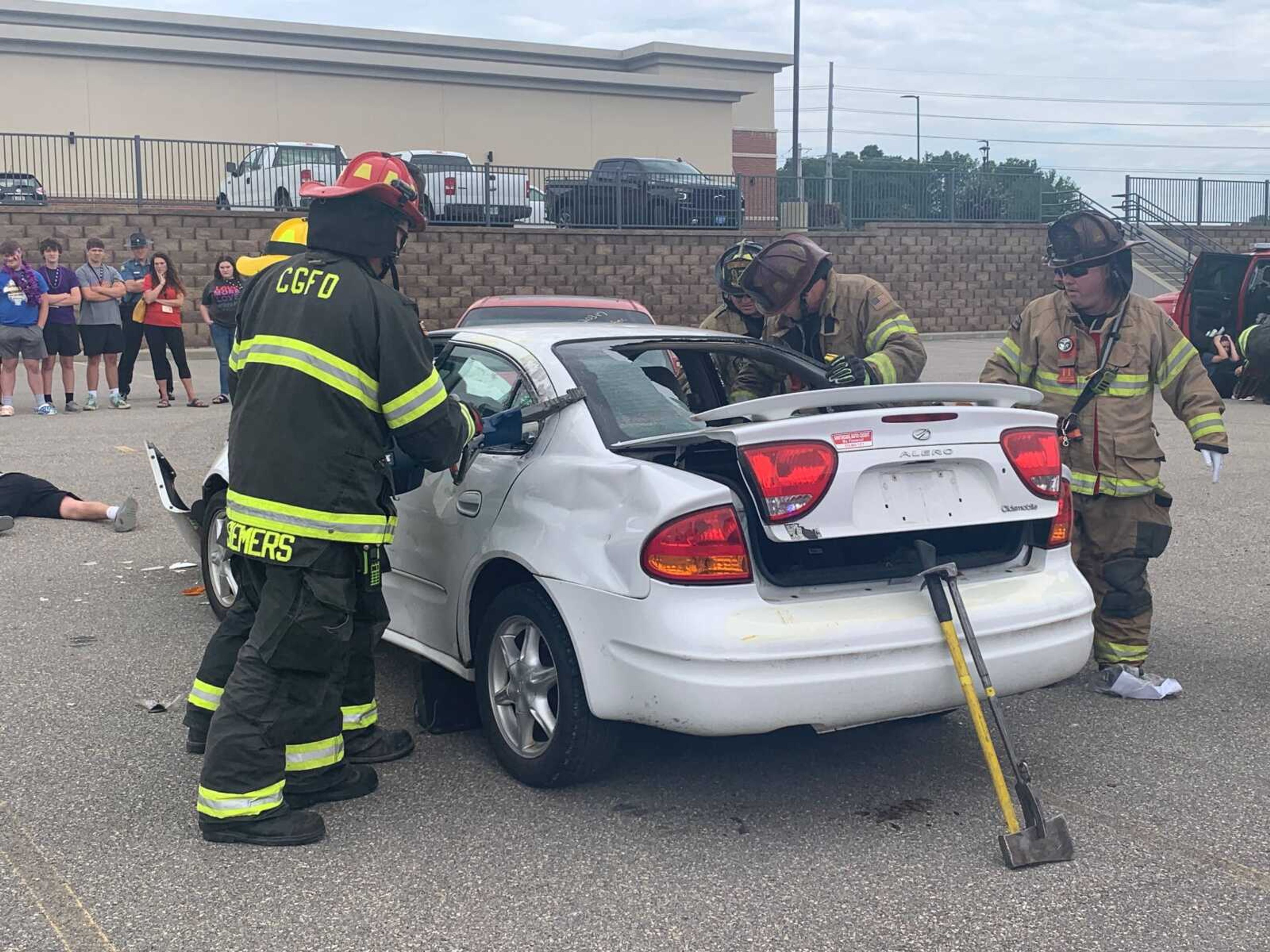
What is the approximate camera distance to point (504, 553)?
165 inches

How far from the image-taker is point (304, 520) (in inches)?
151

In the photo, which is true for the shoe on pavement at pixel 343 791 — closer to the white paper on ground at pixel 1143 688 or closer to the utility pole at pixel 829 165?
the white paper on ground at pixel 1143 688

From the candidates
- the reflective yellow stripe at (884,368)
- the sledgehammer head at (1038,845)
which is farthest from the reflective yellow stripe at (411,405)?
the reflective yellow stripe at (884,368)

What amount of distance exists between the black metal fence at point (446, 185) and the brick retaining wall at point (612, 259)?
52 centimetres

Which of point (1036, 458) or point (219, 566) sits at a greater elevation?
point (1036, 458)

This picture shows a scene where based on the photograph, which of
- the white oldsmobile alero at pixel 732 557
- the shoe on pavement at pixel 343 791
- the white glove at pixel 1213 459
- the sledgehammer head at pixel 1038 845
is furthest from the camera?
the white glove at pixel 1213 459

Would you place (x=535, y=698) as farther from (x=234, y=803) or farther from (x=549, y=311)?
(x=549, y=311)

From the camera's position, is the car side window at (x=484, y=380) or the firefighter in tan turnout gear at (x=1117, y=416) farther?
the firefighter in tan turnout gear at (x=1117, y=416)

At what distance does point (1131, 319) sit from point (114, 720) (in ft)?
13.7

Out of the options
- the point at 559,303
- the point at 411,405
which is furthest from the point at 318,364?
the point at 559,303

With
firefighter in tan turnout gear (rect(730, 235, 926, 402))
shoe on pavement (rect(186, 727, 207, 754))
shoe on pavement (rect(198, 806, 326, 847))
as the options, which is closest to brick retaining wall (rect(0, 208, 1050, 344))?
firefighter in tan turnout gear (rect(730, 235, 926, 402))

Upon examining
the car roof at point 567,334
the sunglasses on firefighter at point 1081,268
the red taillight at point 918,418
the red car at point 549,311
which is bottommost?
the red taillight at point 918,418

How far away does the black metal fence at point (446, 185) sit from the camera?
24578 mm

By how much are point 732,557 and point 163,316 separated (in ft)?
42.5
